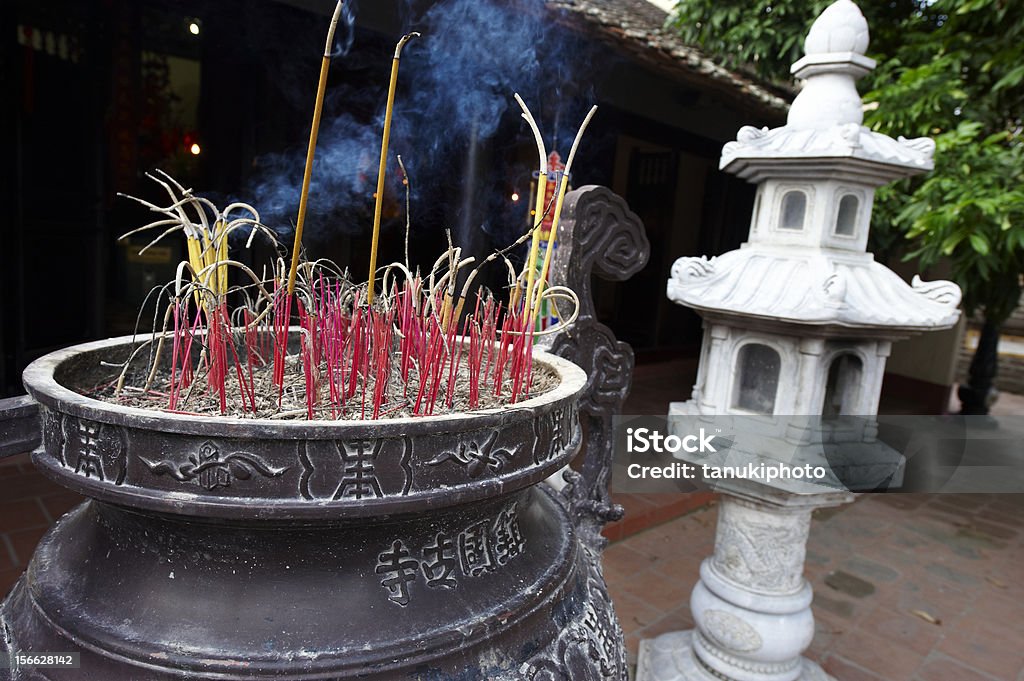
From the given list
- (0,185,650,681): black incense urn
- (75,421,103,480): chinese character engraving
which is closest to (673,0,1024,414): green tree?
(0,185,650,681): black incense urn

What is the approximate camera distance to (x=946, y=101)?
380 centimetres

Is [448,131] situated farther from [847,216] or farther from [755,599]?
[755,599]

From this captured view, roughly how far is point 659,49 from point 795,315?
2709mm

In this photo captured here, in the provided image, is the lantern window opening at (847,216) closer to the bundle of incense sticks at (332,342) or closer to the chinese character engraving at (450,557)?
the bundle of incense sticks at (332,342)

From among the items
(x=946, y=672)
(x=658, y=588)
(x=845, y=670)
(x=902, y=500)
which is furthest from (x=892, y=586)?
(x=902, y=500)

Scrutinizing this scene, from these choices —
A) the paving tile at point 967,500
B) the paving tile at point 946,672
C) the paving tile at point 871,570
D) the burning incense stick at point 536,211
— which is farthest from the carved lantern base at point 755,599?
the paving tile at point 967,500

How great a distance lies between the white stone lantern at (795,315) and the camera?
214 cm

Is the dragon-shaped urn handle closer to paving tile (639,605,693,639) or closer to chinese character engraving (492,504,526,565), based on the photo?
chinese character engraving (492,504,526,565)

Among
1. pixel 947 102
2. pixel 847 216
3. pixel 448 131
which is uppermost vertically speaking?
pixel 947 102

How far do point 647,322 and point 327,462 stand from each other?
7.83 m

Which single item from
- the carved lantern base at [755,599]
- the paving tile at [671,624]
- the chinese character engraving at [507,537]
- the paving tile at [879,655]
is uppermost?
the chinese character engraving at [507,537]

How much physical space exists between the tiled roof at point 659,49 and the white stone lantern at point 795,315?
1.56m

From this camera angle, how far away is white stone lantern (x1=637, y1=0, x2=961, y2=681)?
7.04 feet

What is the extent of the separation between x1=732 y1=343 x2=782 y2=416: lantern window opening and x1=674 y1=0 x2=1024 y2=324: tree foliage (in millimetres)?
1577
